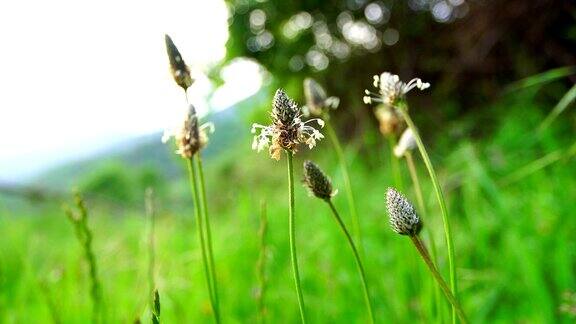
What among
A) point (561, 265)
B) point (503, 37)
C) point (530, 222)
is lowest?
point (561, 265)

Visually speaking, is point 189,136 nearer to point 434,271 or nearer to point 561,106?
point 434,271

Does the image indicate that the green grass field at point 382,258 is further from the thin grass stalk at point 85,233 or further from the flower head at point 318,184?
the flower head at point 318,184

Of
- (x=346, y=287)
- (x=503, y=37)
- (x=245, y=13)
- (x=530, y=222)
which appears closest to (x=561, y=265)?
(x=530, y=222)

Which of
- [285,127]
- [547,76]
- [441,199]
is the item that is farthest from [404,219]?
[547,76]

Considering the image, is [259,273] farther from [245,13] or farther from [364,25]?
[245,13]

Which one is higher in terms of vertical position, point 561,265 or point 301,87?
point 301,87

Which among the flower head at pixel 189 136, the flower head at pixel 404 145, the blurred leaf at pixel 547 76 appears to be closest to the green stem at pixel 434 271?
the flower head at pixel 189 136

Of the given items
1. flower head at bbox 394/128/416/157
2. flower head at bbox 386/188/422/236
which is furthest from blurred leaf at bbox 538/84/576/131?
flower head at bbox 386/188/422/236
